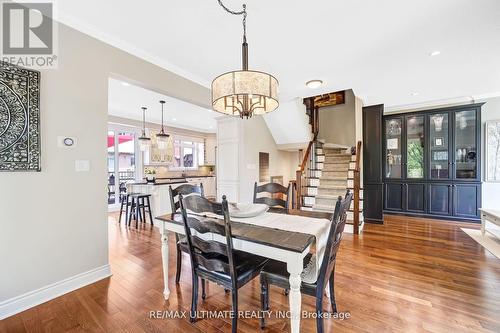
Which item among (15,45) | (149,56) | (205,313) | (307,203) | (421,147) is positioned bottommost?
(205,313)

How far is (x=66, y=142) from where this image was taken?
216 cm

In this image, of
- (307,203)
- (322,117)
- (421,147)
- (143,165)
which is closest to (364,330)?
(307,203)

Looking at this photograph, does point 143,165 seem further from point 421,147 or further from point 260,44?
point 421,147

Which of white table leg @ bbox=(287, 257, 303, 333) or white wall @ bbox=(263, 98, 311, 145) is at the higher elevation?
white wall @ bbox=(263, 98, 311, 145)

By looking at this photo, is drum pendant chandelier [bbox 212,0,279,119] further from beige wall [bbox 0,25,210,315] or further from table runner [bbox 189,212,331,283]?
beige wall [bbox 0,25,210,315]

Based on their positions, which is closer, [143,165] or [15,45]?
[15,45]

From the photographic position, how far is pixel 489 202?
4.42m

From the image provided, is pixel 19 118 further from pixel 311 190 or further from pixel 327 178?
pixel 327 178

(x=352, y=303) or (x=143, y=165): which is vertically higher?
(x=143, y=165)

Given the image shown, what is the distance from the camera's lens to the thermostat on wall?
2115 mm

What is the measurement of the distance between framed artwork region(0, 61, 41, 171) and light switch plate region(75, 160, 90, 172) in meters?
0.30

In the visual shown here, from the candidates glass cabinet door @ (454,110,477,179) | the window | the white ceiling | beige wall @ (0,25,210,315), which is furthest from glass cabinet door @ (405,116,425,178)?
the window

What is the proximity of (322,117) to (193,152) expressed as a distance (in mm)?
4983

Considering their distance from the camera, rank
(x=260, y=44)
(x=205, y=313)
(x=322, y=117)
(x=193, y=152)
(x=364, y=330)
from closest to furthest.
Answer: (x=364, y=330) → (x=205, y=313) → (x=260, y=44) → (x=322, y=117) → (x=193, y=152)
